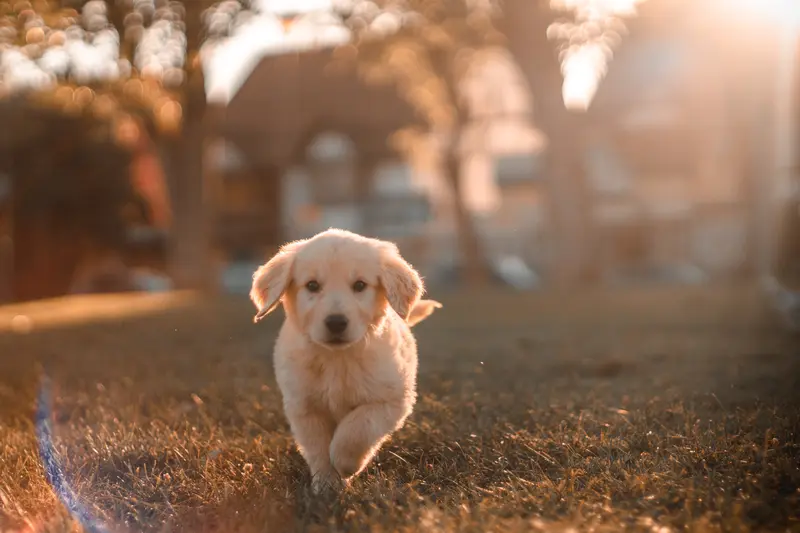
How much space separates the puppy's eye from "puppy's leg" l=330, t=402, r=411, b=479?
57 centimetres

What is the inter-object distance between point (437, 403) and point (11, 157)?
25.7 metres

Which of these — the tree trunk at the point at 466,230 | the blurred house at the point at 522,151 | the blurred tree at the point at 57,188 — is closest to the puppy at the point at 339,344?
the tree trunk at the point at 466,230

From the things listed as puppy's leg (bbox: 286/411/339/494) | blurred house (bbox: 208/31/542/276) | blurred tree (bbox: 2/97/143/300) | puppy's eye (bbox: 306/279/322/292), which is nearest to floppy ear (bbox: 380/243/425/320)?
puppy's eye (bbox: 306/279/322/292)

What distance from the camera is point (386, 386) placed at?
13.7 ft

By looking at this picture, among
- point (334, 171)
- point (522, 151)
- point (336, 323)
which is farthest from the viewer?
point (522, 151)

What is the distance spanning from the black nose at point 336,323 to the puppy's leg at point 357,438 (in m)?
0.34

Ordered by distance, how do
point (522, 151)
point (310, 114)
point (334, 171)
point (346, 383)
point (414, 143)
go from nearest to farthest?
point (346, 383) → point (414, 143) → point (310, 114) → point (334, 171) → point (522, 151)

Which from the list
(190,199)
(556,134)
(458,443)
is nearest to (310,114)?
(556,134)

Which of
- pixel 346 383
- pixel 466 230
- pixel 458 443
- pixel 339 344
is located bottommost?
pixel 466 230

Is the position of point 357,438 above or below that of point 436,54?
below

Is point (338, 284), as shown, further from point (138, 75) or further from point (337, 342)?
point (138, 75)

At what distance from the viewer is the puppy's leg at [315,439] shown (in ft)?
13.2

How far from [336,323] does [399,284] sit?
0.44 metres

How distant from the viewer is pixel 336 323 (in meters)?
4.02
